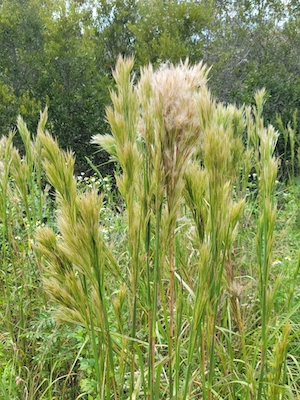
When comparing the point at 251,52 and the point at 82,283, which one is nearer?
the point at 82,283

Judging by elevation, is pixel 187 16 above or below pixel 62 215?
above

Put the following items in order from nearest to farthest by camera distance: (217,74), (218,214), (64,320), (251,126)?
(218,214)
(64,320)
(251,126)
(217,74)

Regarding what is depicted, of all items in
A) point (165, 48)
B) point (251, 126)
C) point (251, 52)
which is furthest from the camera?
point (251, 52)

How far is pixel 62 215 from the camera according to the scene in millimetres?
769

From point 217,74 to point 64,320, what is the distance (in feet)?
25.8

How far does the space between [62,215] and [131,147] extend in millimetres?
188

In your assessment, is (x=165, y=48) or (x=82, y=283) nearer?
(x=82, y=283)

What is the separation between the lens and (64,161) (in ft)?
2.68

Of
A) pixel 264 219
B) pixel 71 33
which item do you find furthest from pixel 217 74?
pixel 264 219

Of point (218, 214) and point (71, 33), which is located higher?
point (71, 33)

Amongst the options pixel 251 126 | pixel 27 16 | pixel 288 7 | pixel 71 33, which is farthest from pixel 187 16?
pixel 251 126

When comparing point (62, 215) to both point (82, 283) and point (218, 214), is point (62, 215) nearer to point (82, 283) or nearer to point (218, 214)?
point (82, 283)

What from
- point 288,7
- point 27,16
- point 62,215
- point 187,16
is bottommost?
point 62,215

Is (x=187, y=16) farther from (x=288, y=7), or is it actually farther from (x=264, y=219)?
(x=264, y=219)
